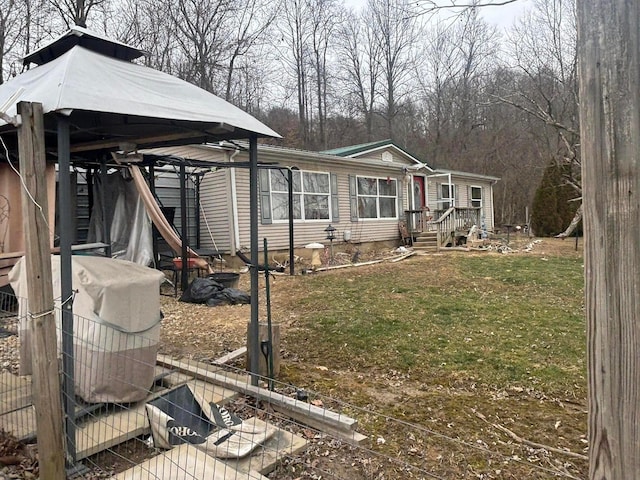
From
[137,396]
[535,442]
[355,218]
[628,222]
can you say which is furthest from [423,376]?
[355,218]

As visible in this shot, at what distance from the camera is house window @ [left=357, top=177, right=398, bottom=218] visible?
546 inches

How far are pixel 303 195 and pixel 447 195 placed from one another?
8094 mm

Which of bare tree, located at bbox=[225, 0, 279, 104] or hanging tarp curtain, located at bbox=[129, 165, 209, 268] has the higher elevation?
bare tree, located at bbox=[225, 0, 279, 104]

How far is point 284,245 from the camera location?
11.6m

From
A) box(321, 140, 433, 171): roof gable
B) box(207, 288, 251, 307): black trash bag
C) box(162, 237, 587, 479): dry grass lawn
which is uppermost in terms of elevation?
box(321, 140, 433, 171): roof gable

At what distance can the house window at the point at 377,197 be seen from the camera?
546 inches

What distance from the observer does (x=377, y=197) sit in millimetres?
14367

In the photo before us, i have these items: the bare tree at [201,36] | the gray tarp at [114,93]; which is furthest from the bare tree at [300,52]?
the gray tarp at [114,93]

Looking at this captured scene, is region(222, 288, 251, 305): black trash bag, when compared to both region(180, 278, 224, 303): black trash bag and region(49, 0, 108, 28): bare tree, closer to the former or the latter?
region(180, 278, 224, 303): black trash bag

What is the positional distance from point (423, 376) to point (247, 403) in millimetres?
1532

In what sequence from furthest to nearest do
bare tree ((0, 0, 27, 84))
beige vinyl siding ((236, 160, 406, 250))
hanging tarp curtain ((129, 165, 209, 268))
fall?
bare tree ((0, 0, 27, 84)), beige vinyl siding ((236, 160, 406, 250)), hanging tarp curtain ((129, 165, 209, 268))

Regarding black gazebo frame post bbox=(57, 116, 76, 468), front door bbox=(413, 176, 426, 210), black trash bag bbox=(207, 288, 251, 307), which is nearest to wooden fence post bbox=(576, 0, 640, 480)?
black gazebo frame post bbox=(57, 116, 76, 468)

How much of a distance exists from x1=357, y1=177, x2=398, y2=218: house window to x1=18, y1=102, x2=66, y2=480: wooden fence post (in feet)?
38.8

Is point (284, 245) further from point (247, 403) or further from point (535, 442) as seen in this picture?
point (535, 442)
